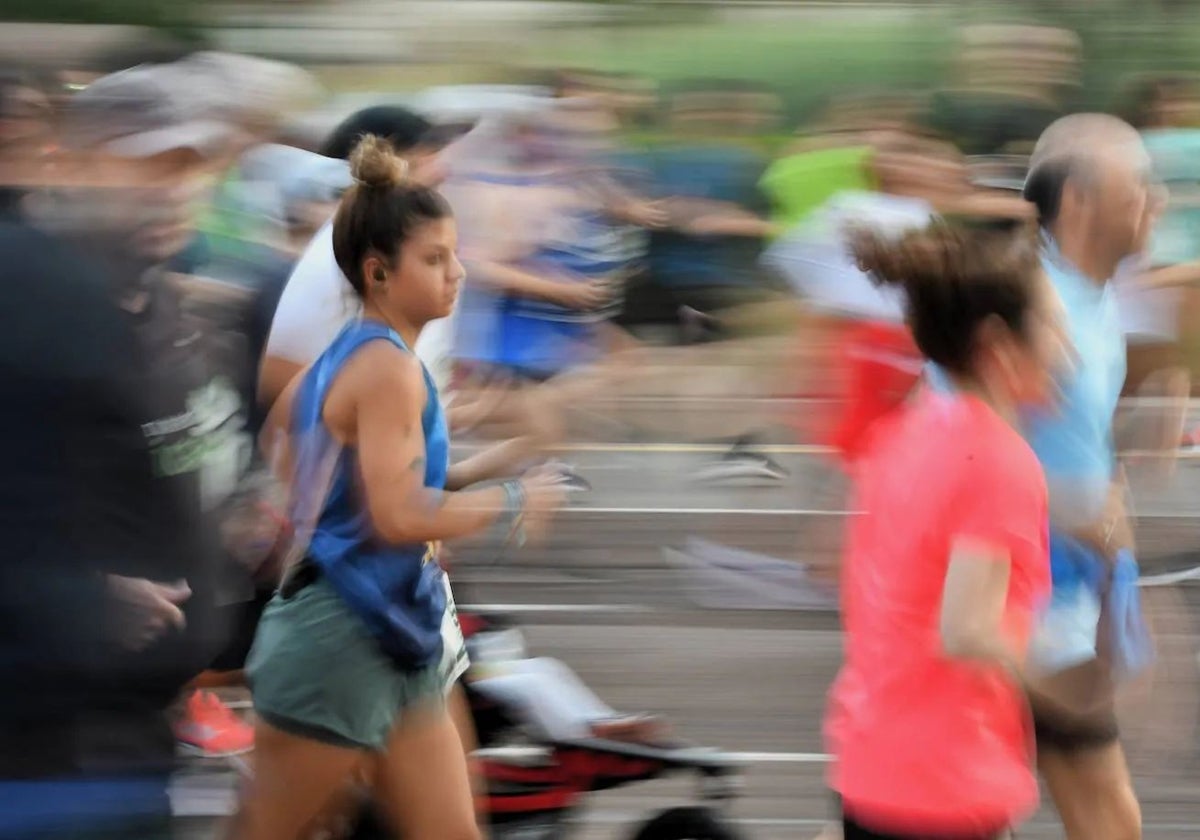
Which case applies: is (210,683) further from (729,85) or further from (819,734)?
(729,85)

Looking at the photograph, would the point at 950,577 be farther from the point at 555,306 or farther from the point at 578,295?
the point at 578,295

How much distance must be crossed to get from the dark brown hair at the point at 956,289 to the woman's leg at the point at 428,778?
1143mm

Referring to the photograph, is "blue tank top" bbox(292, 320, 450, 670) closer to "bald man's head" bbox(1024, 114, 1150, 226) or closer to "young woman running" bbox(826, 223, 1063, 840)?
"young woman running" bbox(826, 223, 1063, 840)

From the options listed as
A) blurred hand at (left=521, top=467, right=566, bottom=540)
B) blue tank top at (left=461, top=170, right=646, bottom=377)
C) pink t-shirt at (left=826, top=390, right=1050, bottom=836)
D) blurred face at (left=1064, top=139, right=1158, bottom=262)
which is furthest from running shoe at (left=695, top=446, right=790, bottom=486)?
pink t-shirt at (left=826, top=390, right=1050, bottom=836)

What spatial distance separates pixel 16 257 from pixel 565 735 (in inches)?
81.4

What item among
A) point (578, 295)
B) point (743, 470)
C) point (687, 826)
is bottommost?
point (743, 470)

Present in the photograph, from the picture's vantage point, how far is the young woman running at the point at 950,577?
10.9 feet

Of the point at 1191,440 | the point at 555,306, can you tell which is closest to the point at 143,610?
the point at 555,306

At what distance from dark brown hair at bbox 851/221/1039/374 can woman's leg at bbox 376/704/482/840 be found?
3.75 ft

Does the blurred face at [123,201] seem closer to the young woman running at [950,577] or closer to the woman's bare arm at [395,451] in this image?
the woman's bare arm at [395,451]

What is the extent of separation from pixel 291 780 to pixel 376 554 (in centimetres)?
43

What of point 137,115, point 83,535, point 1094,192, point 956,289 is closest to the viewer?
point 83,535

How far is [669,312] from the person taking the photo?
1317 centimetres

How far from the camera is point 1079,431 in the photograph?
164 inches
